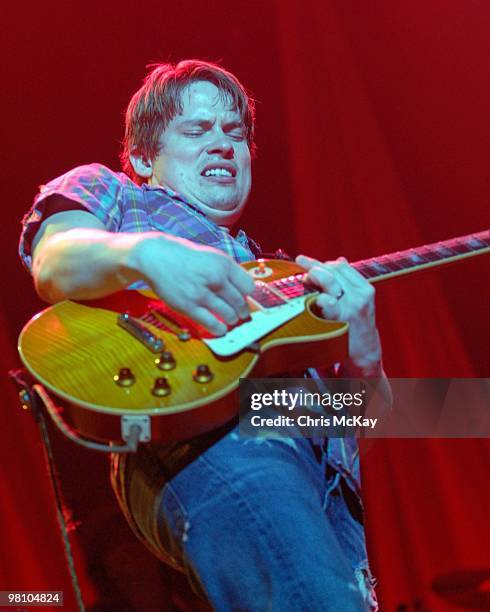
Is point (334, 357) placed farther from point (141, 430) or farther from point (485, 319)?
point (485, 319)

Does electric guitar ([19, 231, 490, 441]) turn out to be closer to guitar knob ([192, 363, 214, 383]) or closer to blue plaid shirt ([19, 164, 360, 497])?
guitar knob ([192, 363, 214, 383])

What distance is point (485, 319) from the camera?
9.82 ft

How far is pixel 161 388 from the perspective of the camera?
109 centimetres

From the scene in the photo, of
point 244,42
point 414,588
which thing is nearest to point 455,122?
point 244,42

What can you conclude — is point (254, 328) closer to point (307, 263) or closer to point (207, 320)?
point (207, 320)

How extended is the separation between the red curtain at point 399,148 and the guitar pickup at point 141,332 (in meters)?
1.79

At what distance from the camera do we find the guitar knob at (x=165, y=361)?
3.74 ft

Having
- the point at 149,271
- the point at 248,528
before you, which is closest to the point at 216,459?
the point at 248,528

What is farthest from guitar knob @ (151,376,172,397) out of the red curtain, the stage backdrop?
the red curtain

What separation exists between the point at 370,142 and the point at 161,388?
7.23ft

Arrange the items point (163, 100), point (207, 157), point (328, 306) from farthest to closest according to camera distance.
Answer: point (163, 100), point (207, 157), point (328, 306)

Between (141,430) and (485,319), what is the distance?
7.64 feet

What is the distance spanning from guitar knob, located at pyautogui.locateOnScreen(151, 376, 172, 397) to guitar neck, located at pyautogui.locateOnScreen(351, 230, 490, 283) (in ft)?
2.18

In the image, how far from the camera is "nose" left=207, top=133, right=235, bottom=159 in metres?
1.78
